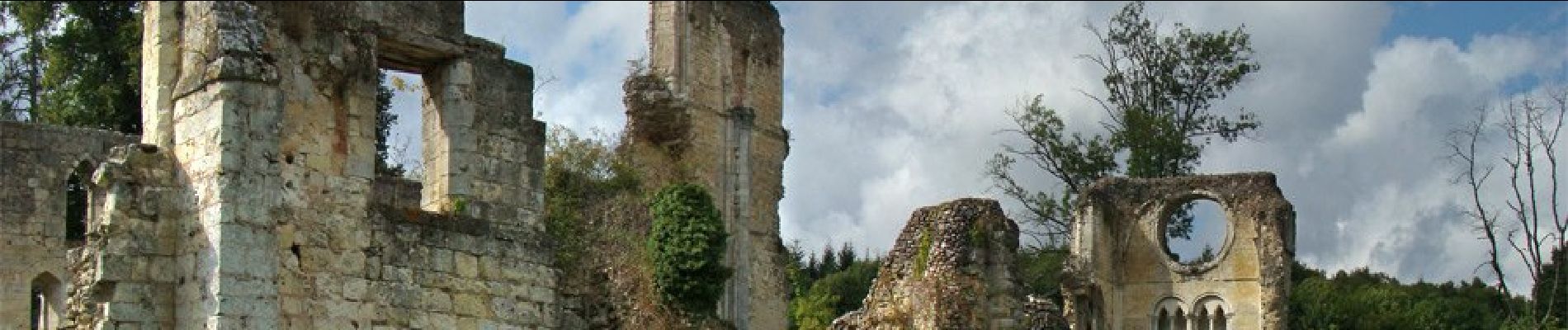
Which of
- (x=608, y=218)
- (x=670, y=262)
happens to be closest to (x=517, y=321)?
(x=670, y=262)

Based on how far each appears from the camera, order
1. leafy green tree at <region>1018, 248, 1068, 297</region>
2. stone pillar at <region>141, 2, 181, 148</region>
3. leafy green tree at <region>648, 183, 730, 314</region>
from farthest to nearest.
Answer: leafy green tree at <region>1018, 248, 1068, 297</region> < leafy green tree at <region>648, 183, 730, 314</region> < stone pillar at <region>141, 2, 181, 148</region>

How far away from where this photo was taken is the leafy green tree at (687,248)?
72.0ft

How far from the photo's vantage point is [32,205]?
20297 mm

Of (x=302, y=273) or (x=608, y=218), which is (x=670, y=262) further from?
(x=302, y=273)

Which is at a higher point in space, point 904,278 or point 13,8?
point 13,8

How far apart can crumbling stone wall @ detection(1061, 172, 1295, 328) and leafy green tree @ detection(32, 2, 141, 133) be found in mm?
14565

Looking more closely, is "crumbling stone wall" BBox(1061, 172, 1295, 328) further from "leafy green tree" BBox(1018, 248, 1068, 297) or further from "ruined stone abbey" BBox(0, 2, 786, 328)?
"ruined stone abbey" BBox(0, 2, 786, 328)

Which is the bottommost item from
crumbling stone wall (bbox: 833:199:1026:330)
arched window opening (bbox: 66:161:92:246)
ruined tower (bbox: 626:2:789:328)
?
crumbling stone wall (bbox: 833:199:1026:330)

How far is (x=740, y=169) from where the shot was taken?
31844 mm

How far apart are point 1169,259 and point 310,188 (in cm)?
2083

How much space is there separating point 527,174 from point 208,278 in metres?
2.60

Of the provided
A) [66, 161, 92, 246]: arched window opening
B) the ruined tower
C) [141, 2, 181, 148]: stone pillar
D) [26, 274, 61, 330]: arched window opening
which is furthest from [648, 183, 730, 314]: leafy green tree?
[141, 2, 181, 148]: stone pillar

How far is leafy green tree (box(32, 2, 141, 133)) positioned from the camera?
30297 mm

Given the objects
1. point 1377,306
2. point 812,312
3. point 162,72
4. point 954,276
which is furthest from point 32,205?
point 1377,306
